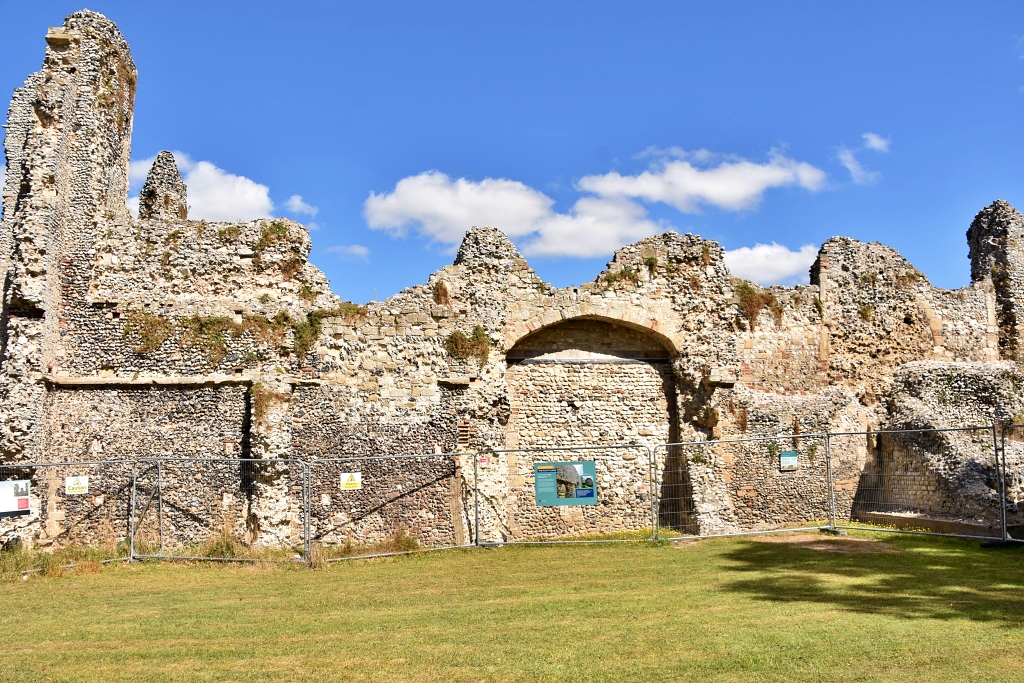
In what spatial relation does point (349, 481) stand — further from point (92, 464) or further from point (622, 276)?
point (622, 276)

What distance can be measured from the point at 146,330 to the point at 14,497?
3.48 metres

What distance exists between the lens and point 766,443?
1672 cm

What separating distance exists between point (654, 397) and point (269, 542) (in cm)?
815

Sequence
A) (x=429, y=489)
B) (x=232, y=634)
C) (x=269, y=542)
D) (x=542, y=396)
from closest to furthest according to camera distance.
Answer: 1. (x=232, y=634)
2. (x=269, y=542)
3. (x=429, y=489)
4. (x=542, y=396)

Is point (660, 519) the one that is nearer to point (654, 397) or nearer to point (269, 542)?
point (654, 397)

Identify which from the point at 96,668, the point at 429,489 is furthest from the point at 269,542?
the point at 96,668

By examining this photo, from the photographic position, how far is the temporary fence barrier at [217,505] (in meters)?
13.9

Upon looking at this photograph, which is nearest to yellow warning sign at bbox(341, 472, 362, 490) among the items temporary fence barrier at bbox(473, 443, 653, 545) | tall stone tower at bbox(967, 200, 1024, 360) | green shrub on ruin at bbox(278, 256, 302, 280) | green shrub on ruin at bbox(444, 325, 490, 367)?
temporary fence barrier at bbox(473, 443, 653, 545)

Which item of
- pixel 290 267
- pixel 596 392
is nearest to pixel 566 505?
pixel 596 392

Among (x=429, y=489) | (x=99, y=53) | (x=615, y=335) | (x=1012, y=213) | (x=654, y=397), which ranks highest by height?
(x=99, y=53)

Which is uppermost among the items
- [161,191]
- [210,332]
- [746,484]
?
[161,191]

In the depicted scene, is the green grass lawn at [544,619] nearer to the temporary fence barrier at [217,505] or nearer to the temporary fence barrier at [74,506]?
the temporary fence barrier at [217,505]

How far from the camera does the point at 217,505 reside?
46.1 feet

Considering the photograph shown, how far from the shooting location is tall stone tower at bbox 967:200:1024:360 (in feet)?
65.0
